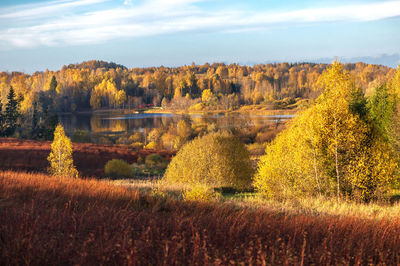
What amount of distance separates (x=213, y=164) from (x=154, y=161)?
22.6 m

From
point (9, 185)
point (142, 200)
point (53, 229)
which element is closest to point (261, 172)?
point (142, 200)

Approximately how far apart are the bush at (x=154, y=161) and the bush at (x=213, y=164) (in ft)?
63.4

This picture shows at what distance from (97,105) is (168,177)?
454 feet

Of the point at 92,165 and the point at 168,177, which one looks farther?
the point at 92,165

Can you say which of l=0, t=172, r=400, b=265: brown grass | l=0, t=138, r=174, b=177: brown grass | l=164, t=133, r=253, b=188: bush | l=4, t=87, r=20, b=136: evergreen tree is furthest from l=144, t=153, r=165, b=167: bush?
l=4, t=87, r=20, b=136: evergreen tree

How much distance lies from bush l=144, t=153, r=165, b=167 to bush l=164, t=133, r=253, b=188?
19.3 meters

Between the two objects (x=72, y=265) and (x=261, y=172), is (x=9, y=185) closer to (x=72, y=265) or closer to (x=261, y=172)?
(x=72, y=265)

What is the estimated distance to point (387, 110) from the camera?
24.7 meters

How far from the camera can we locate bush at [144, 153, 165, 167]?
42.3 metres

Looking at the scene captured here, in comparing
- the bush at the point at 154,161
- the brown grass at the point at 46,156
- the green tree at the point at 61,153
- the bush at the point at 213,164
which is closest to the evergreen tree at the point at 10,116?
the brown grass at the point at 46,156

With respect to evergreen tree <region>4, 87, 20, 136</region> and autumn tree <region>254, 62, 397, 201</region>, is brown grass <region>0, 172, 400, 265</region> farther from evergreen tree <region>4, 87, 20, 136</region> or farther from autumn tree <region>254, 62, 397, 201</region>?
evergreen tree <region>4, 87, 20, 136</region>

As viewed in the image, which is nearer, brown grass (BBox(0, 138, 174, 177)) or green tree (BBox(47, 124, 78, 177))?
green tree (BBox(47, 124, 78, 177))

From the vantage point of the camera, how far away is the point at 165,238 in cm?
486

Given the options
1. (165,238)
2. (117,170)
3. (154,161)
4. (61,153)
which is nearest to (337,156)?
(165,238)
